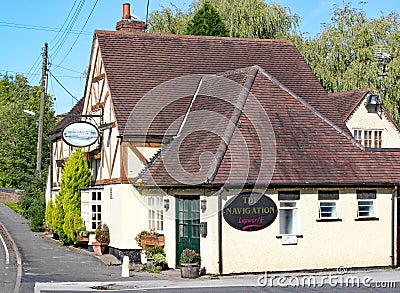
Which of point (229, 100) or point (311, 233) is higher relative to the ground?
point (229, 100)

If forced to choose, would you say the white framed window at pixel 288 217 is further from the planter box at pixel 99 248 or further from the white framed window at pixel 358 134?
the planter box at pixel 99 248

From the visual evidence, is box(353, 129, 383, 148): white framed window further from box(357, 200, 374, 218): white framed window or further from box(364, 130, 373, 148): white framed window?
box(357, 200, 374, 218): white framed window

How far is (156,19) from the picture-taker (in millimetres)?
47344

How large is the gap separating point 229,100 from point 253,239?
17.4 feet

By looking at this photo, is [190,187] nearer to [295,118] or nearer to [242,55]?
[295,118]

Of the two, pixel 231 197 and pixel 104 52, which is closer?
pixel 231 197

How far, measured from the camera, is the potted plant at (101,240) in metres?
28.9

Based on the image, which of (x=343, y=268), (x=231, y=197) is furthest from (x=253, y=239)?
(x=343, y=268)

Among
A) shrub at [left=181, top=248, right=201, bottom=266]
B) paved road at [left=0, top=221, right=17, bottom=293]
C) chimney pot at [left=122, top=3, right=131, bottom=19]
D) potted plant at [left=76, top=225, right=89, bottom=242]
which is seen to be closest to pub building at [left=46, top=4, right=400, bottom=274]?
shrub at [left=181, top=248, right=201, bottom=266]

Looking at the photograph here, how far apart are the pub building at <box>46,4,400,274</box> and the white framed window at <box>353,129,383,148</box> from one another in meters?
0.05

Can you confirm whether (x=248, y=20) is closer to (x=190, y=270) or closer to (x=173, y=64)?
(x=173, y=64)

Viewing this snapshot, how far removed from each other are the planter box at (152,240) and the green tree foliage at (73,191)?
630 centimetres

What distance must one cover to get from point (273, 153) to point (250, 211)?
2.14 meters

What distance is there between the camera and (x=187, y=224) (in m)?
23.9
